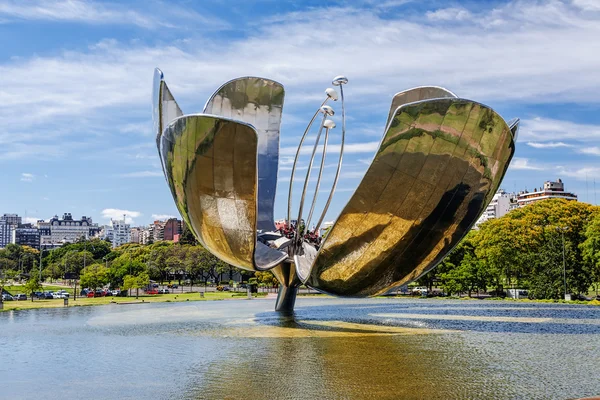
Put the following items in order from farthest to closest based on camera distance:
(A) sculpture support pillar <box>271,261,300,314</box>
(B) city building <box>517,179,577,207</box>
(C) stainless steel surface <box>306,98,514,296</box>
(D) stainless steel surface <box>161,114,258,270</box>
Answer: (B) city building <box>517,179,577,207</box> < (A) sculpture support pillar <box>271,261,300,314</box> < (D) stainless steel surface <box>161,114,258,270</box> < (C) stainless steel surface <box>306,98,514,296</box>

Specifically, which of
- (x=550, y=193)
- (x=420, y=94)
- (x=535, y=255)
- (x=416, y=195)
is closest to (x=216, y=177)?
(x=416, y=195)

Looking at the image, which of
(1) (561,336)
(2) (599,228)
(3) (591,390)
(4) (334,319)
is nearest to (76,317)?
(4) (334,319)

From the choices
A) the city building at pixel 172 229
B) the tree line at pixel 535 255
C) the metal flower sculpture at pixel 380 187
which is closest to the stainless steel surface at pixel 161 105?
the metal flower sculpture at pixel 380 187

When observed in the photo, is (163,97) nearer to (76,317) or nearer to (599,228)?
(76,317)

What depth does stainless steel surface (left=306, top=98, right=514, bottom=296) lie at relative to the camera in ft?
50.4

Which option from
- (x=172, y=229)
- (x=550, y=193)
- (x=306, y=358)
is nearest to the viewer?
(x=306, y=358)

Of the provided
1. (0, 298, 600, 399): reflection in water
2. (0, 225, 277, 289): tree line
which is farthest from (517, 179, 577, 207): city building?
(0, 298, 600, 399): reflection in water

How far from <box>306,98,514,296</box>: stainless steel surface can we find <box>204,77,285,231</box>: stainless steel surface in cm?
596

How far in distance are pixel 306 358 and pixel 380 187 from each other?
4.58 metres

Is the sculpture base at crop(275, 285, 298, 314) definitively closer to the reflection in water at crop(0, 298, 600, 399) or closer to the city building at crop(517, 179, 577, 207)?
the reflection in water at crop(0, 298, 600, 399)

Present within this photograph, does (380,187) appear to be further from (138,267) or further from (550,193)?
(550,193)

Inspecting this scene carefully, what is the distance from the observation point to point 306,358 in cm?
1459

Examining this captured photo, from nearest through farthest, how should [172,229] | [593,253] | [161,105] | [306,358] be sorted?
[306,358], [161,105], [593,253], [172,229]

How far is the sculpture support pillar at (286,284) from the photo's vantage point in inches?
926
